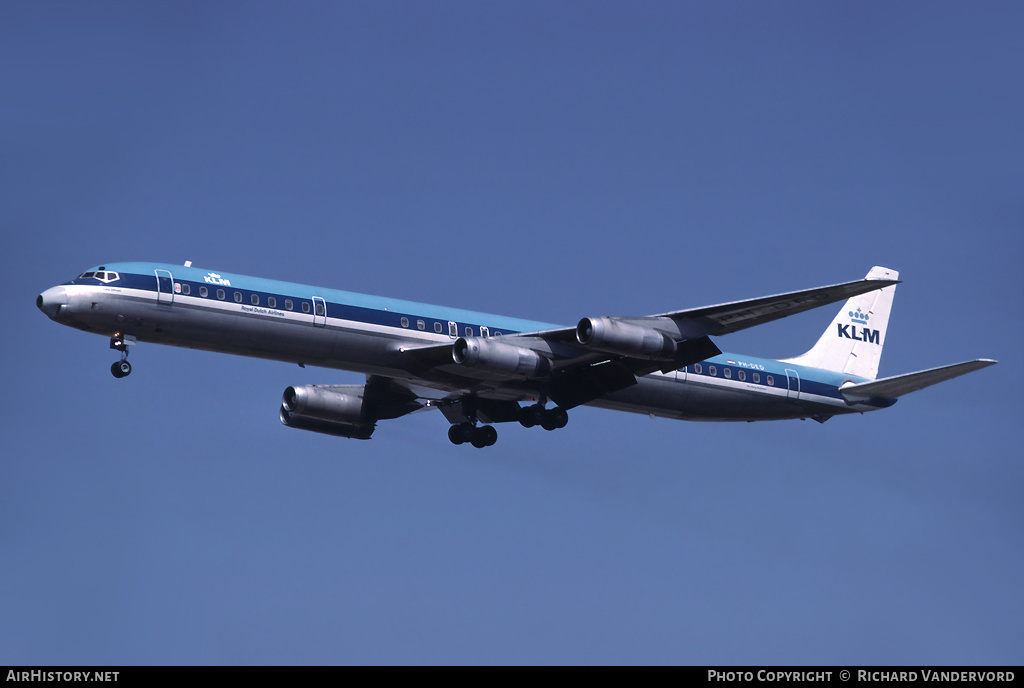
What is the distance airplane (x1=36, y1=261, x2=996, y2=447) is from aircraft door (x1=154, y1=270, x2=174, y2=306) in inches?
2.0

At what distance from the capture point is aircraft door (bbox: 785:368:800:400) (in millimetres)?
54188

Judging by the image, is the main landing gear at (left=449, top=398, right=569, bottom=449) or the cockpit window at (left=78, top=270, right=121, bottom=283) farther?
the main landing gear at (left=449, top=398, right=569, bottom=449)

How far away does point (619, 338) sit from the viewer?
45.0 metres

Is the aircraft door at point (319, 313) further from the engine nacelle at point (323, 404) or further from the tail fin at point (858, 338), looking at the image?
the tail fin at point (858, 338)

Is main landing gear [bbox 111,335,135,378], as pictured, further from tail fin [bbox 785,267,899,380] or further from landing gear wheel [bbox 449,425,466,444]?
tail fin [bbox 785,267,899,380]

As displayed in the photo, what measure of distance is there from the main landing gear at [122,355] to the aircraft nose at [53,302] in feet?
6.46

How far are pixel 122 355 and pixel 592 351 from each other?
1616 centimetres

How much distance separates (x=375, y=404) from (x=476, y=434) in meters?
4.56

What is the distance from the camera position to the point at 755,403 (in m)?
53.6

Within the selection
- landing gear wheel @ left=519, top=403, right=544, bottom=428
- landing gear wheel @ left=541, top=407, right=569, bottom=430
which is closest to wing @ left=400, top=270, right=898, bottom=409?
landing gear wheel @ left=541, top=407, right=569, bottom=430

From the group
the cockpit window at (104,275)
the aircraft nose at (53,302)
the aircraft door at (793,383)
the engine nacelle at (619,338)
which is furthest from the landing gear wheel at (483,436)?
the aircraft nose at (53,302)

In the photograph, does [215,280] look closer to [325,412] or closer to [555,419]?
[325,412]
